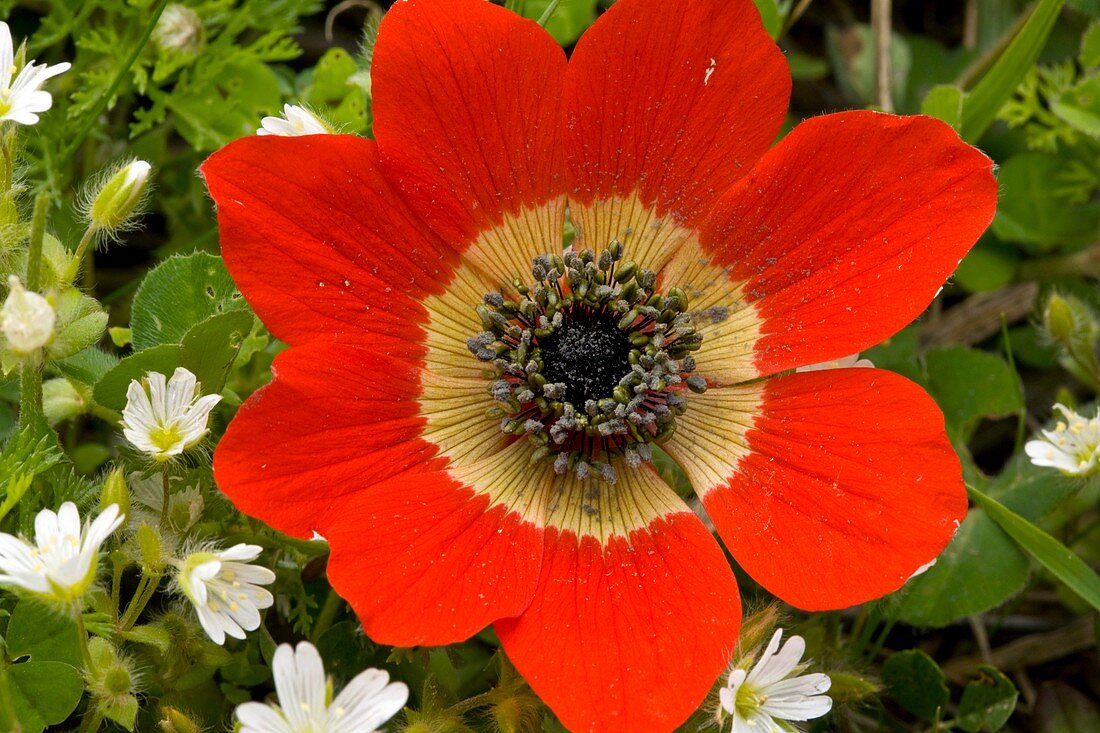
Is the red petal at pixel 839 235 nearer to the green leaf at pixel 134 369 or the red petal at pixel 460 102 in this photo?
the red petal at pixel 460 102

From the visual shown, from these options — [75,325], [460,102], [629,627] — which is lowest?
[629,627]

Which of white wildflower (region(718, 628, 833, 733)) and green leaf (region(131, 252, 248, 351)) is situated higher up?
green leaf (region(131, 252, 248, 351))

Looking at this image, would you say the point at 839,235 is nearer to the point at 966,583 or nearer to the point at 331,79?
the point at 966,583

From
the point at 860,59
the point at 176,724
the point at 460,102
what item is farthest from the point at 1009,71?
the point at 176,724

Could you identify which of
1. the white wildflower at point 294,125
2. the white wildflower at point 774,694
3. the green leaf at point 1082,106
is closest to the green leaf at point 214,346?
the white wildflower at point 294,125

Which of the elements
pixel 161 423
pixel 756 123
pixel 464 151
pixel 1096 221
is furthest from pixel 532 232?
pixel 1096 221

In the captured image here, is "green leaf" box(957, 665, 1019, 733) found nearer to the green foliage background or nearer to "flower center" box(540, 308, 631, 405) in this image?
the green foliage background

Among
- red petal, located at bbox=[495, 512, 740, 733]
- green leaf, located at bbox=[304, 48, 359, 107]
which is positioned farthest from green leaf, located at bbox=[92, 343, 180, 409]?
green leaf, located at bbox=[304, 48, 359, 107]
